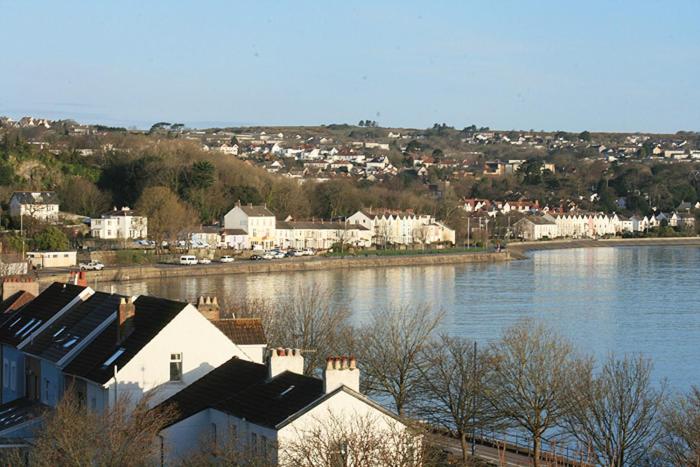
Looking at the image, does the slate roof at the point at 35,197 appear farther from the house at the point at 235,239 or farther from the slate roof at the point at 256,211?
the slate roof at the point at 256,211

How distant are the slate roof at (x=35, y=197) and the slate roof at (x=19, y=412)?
3683 centimetres

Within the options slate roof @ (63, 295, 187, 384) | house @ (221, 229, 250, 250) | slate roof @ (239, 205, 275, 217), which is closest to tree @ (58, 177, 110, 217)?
house @ (221, 229, 250, 250)

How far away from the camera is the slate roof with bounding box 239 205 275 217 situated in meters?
54.7

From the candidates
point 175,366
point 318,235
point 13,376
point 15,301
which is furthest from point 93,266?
point 175,366

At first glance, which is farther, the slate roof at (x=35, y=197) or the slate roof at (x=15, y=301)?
the slate roof at (x=35, y=197)

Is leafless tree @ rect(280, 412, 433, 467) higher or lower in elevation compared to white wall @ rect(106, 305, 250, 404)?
lower

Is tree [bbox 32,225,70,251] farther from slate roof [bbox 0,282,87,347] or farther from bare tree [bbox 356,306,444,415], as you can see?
bare tree [bbox 356,306,444,415]

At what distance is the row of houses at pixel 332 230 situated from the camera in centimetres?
5462

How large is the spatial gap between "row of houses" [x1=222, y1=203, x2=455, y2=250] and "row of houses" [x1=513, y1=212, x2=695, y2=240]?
33.1ft

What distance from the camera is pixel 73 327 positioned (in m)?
13.0

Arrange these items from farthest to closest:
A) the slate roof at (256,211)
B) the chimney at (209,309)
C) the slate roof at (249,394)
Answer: the slate roof at (256,211), the chimney at (209,309), the slate roof at (249,394)

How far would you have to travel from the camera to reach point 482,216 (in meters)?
73.6

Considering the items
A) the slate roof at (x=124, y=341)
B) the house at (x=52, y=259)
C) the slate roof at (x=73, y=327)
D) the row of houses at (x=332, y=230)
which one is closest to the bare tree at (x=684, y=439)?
the slate roof at (x=124, y=341)

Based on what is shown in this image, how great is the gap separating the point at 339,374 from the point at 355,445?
0.82 meters
